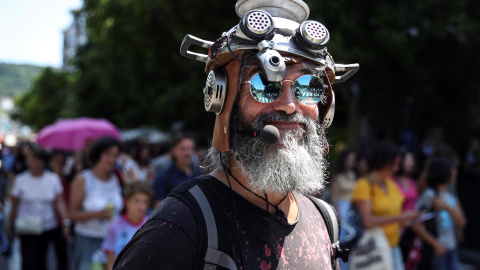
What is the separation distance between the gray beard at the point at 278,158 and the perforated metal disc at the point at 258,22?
0.97 ft

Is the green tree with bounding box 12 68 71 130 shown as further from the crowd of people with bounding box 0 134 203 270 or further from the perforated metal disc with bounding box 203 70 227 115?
the perforated metal disc with bounding box 203 70 227 115

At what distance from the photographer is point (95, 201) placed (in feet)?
16.3

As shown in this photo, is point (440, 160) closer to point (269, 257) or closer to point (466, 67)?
point (269, 257)

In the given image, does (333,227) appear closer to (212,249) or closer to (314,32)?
(212,249)

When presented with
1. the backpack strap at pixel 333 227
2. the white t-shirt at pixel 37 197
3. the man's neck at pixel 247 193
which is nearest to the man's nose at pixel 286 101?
the man's neck at pixel 247 193

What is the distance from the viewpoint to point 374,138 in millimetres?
15789

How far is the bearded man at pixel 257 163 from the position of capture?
163cm

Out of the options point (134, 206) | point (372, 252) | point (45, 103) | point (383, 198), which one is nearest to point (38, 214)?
point (134, 206)

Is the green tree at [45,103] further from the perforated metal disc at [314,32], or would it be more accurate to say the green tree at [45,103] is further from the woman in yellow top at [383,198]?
the perforated metal disc at [314,32]

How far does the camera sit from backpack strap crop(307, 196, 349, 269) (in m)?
2.04

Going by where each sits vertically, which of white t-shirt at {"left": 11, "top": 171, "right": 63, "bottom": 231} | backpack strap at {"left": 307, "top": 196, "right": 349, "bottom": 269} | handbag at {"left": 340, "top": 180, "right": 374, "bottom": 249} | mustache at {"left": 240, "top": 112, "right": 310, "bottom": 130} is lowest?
white t-shirt at {"left": 11, "top": 171, "right": 63, "bottom": 231}

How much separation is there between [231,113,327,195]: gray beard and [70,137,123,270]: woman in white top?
3.28 meters

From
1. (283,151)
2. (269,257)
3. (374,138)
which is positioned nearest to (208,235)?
(269,257)

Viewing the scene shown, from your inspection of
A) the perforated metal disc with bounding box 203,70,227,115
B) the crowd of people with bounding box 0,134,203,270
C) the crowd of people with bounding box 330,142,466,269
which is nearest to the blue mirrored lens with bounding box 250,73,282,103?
the perforated metal disc with bounding box 203,70,227,115
